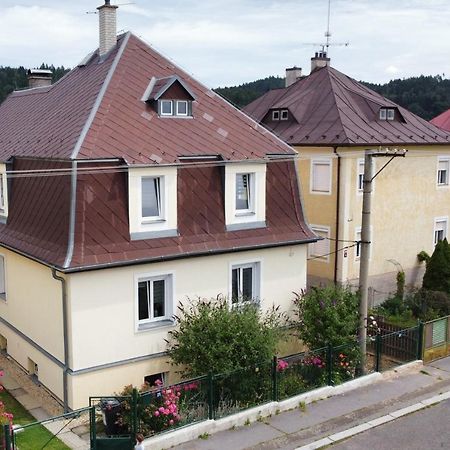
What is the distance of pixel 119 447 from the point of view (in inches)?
493

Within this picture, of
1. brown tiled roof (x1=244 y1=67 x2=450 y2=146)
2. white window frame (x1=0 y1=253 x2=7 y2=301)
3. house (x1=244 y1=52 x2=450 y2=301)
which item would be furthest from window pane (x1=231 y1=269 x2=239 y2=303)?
brown tiled roof (x1=244 y1=67 x2=450 y2=146)

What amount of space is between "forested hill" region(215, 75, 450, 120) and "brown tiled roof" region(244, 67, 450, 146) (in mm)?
33921

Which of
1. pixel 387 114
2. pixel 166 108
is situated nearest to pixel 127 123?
pixel 166 108

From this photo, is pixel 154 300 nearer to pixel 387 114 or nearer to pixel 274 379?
pixel 274 379

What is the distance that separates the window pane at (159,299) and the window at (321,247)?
900 centimetres

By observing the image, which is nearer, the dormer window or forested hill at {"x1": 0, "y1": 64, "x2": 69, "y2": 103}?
the dormer window

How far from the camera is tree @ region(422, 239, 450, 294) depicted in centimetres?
2233

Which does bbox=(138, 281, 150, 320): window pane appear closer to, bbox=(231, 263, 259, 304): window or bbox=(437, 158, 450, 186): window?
bbox=(231, 263, 259, 304): window

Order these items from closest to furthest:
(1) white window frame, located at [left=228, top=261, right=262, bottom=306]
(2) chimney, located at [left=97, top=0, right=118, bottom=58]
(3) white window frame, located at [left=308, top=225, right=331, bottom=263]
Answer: (1) white window frame, located at [left=228, top=261, right=262, bottom=306] < (2) chimney, located at [left=97, top=0, right=118, bottom=58] < (3) white window frame, located at [left=308, top=225, right=331, bottom=263]

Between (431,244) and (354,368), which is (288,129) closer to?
(431,244)

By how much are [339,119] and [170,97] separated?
343 inches

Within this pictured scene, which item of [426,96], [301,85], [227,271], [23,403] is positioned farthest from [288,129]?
[426,96]

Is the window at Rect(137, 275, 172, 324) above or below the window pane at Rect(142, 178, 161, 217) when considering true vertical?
below

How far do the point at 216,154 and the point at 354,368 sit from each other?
6987mm
